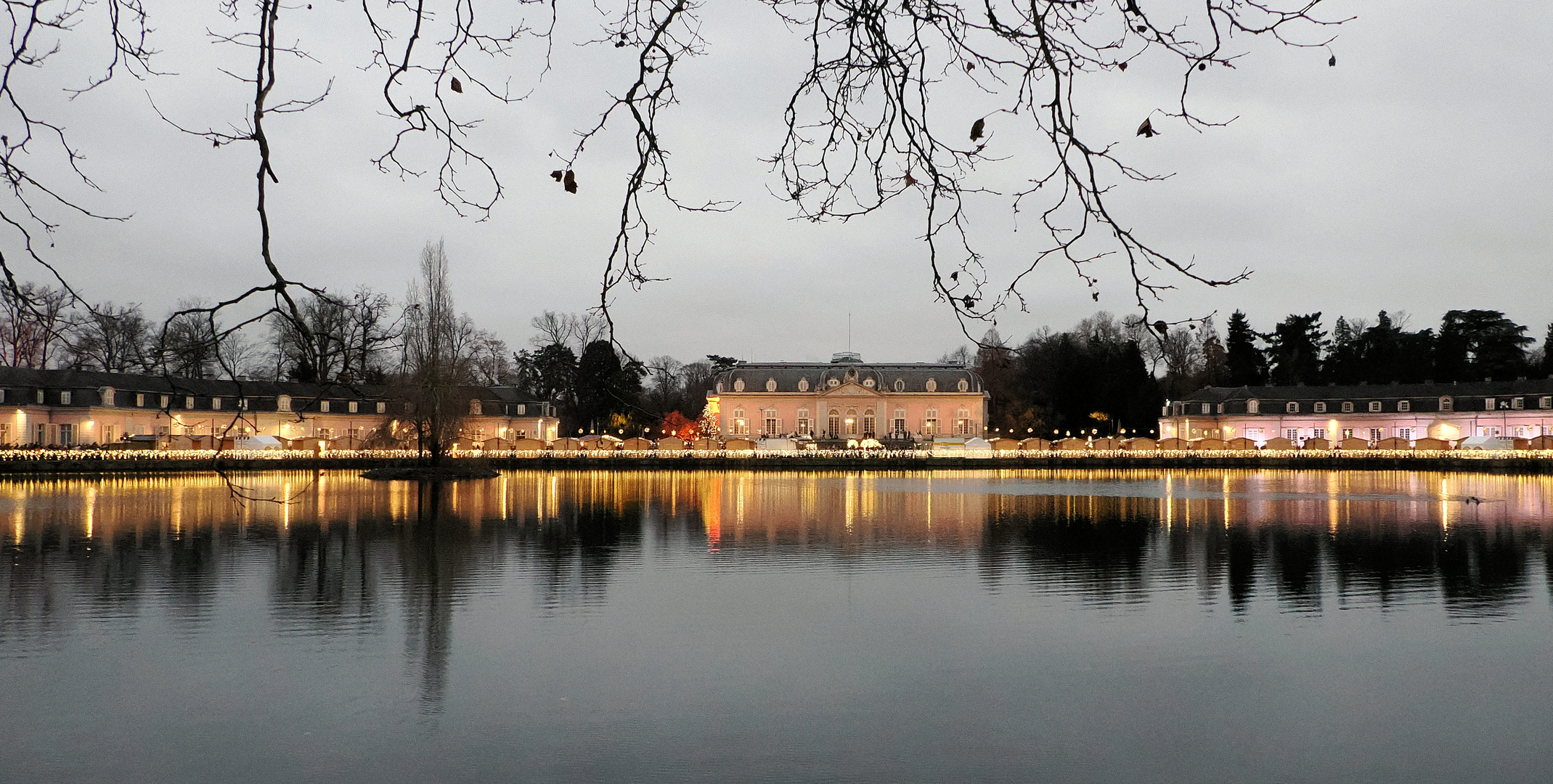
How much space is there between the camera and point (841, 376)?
7762 centimetres

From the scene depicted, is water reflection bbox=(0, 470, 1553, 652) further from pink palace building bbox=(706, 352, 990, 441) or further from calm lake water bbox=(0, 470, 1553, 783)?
pink palace building bbox=(706, 352, 990, 441)

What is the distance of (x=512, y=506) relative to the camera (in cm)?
2806

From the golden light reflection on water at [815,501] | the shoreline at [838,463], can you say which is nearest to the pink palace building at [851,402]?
the shoreline at [838,463]

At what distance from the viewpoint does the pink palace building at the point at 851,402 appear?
249ft

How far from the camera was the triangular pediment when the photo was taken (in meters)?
75.8

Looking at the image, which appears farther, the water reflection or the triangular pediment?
the triangular pediment

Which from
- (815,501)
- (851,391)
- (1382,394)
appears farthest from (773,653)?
(1382,394)

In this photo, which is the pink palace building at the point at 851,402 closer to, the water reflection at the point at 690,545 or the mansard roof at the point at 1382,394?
the mansard roof at the point at 1382,394

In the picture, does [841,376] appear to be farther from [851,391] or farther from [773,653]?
[773,653]

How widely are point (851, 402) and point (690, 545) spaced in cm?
5725

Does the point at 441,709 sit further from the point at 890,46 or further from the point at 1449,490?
the point at 1449,490

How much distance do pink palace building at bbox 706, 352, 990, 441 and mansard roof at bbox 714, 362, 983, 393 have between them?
0.17ft

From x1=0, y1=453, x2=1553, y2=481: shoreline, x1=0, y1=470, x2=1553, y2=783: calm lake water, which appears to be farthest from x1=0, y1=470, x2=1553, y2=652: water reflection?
x1=0, y1=453, x2=1553, y2=481: shoreline

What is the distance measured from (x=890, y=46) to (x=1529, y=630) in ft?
40.8
